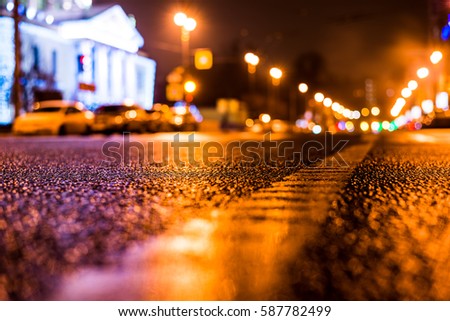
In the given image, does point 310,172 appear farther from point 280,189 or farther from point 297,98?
point 297,98

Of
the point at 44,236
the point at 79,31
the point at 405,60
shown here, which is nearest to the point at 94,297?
the point at 44,236

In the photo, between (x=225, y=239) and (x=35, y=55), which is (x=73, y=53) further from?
(x=225, y=239)

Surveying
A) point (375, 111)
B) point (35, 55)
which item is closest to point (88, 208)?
point (35, 55)

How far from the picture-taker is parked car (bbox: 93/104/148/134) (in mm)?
29938

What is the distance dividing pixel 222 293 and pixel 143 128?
30.3m

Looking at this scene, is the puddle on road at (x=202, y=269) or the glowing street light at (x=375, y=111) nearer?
the puddle on road at (x=202, y=269)

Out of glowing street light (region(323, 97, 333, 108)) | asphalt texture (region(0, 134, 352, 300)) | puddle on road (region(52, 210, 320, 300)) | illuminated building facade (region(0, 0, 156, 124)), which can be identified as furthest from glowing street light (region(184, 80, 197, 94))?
glowing street light (region(323, 97, 333, 108))

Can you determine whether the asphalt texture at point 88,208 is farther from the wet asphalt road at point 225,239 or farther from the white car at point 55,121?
the white car at point 55,121

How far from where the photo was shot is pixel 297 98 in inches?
4956

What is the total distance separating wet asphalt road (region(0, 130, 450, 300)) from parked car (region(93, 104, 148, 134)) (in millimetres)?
23428

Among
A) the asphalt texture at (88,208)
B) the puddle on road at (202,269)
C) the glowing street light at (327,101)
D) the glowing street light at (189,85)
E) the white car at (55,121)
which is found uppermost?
the glowing street light at (327,101)

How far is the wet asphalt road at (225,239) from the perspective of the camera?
271 centimetres

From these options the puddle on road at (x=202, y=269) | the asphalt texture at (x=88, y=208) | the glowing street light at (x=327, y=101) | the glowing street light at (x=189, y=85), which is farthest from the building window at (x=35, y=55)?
the puddle on road at (x=202, y=269)

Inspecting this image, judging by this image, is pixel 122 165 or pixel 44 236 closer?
pixel 44 236
